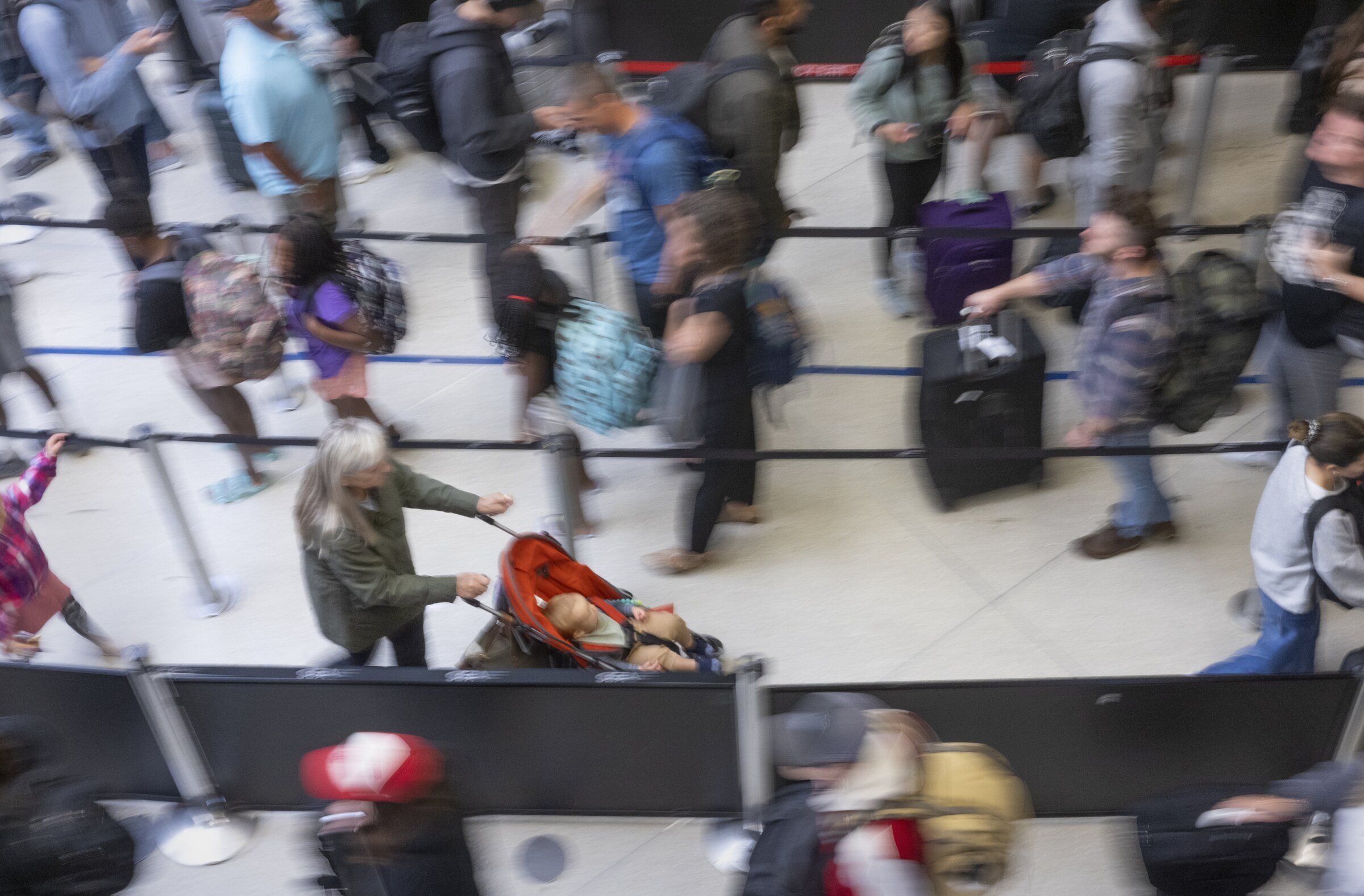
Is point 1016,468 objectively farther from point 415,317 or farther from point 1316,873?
point 415,317

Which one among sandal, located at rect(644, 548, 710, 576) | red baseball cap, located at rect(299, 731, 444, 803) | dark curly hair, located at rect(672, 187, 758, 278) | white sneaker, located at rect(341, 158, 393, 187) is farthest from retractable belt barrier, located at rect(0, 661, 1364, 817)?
white sneaker, located at rect(341, 158, 393, 187)

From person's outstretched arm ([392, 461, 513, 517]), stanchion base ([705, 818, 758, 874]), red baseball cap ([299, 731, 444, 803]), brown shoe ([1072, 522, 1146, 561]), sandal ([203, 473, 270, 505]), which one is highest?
red baseball cap ([299, 731, 444, 803])

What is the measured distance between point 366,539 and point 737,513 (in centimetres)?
221

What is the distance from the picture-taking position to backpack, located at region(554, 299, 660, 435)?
5.11 metres

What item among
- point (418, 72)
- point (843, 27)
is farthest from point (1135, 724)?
point (843, 27)

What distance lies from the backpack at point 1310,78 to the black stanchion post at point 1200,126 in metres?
0.43

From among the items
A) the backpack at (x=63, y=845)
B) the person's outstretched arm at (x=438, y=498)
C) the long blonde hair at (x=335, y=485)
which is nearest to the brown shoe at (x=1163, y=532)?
the person's outstretched arm at (x=438, y=498)

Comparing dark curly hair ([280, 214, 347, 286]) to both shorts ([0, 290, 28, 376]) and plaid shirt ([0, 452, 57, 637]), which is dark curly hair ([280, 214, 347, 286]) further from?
shorts ([0, 290, 28, 376])

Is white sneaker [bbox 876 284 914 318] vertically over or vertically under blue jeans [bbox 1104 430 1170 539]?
over

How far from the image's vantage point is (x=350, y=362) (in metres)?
5.54

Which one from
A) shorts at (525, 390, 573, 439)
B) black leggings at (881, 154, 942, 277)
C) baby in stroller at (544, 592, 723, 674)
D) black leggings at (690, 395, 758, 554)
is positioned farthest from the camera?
black leggings at (881, 154, 942, 277)

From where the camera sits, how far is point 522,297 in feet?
16.6

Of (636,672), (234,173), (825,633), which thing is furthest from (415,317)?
(636,672)

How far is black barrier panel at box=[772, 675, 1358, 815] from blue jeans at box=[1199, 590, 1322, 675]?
394 mm
